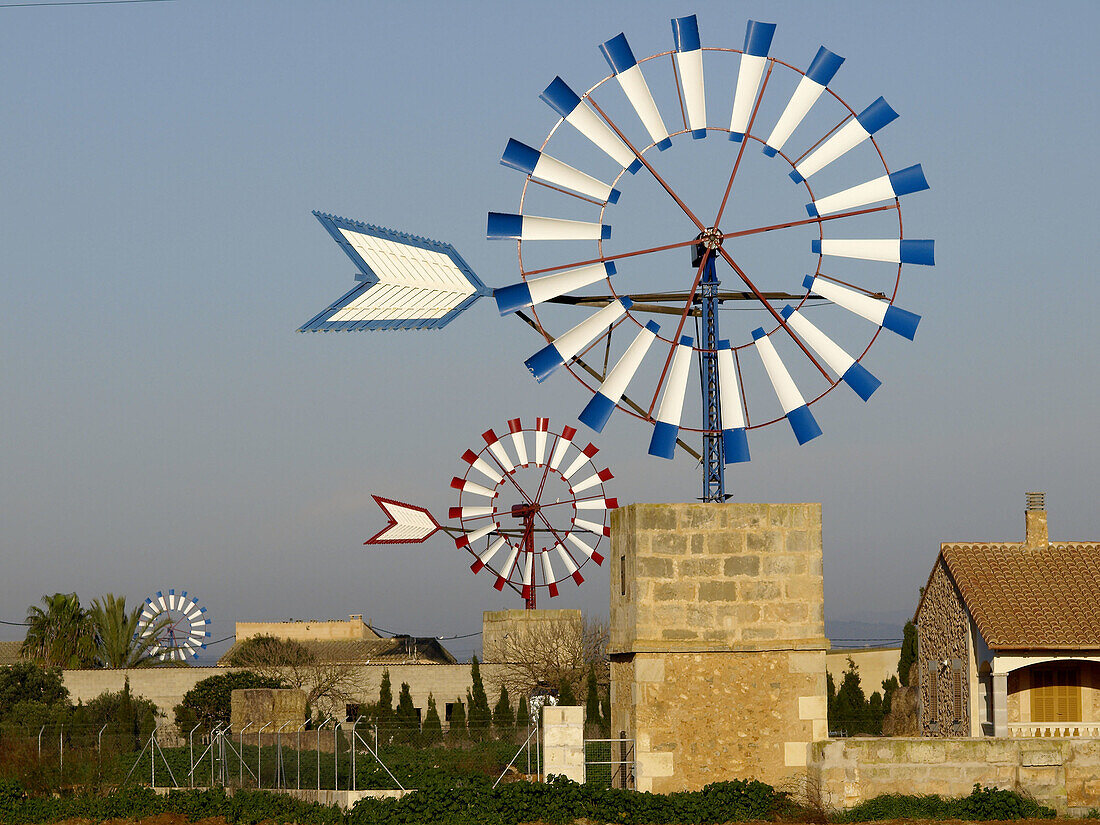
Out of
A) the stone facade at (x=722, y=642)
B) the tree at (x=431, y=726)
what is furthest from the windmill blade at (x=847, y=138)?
the tree at (x=431, y=726)

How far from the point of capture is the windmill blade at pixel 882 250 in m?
18.0

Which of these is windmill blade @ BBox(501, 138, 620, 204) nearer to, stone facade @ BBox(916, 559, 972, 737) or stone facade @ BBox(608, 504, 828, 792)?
stone facade @ BBox(608, 504, 828, 792)

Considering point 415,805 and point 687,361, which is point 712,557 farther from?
point 415,805

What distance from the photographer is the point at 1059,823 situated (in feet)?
55.0

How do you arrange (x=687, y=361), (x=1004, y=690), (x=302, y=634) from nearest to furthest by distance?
(x=687, y=361) < (x=1004, y=690) < (x=302, y=634)

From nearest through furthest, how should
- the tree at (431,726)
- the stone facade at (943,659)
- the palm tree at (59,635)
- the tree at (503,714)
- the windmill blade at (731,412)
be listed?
1. the windmill blade at (731,412)
2. the stone facade at (943,659)
3. the tree at (431,726)
4. the tree at (503,714)
5. the palm tree at (59,635)

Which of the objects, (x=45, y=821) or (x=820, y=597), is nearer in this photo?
(x=820, y=597)

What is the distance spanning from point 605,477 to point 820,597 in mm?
27800

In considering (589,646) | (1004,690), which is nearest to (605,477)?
(589,646)

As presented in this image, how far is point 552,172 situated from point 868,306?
4489 millimetres

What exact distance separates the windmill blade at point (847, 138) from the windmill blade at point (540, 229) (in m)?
2.67

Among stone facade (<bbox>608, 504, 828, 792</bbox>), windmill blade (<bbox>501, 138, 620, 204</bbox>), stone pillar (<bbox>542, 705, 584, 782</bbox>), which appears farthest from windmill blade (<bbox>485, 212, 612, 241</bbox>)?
stone pillar (<bbox>542, 705, 584, 782</bbox>)

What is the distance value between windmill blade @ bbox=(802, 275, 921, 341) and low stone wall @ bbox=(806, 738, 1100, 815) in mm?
5237

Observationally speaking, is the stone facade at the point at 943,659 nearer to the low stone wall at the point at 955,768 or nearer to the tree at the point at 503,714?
the low stone wall at the point at 955,768
